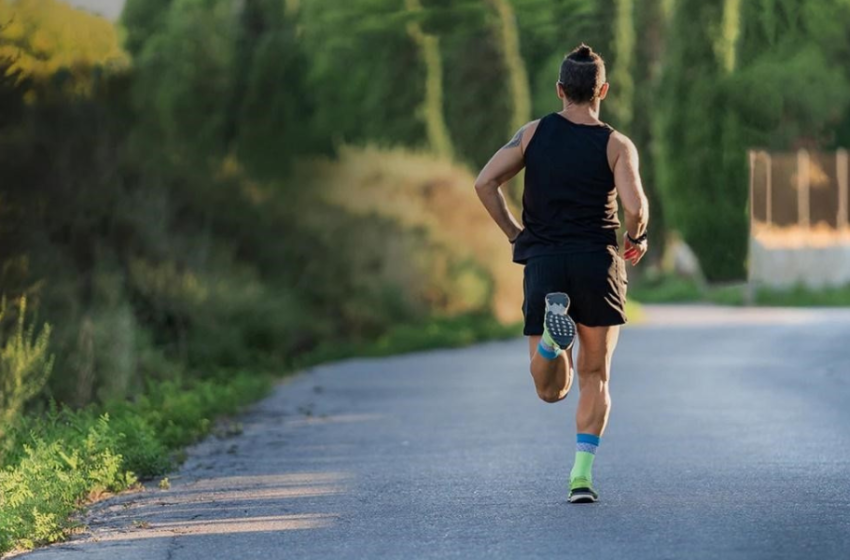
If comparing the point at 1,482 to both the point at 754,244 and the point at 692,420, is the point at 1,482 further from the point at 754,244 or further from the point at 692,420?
the point at 754,244

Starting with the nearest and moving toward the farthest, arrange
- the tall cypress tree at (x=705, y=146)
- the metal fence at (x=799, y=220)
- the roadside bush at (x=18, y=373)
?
the roadside bush at (x=18, y=373) → the metal fence at (x=799, y=220) → the tall cypress tree at (x=705, y=146)

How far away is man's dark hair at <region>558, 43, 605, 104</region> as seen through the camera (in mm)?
9547

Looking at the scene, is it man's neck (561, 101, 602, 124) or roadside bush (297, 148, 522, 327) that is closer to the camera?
man's neck (561, 101, 602, 124)

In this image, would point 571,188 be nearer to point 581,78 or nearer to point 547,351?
point 581,78

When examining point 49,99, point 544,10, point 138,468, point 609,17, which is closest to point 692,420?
point 138,468

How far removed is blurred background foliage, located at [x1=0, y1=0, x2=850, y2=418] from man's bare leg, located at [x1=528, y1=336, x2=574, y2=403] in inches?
212

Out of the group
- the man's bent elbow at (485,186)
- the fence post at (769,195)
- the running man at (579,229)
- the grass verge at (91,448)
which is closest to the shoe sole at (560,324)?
the running man at (579,229)

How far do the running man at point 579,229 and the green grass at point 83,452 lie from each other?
2.33m

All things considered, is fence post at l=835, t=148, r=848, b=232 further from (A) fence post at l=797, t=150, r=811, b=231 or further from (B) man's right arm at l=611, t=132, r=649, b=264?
(B) man's right arm at l=611, t=132, r=649, b=264

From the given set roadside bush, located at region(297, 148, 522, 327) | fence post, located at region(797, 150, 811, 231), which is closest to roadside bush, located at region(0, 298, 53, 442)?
roadside bush, located at region(297, 148, 522, 327)

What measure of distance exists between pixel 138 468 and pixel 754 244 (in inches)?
1234

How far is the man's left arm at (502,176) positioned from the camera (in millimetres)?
9594

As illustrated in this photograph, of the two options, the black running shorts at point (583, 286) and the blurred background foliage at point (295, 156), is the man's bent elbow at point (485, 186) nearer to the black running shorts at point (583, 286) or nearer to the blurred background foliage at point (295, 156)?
the black running shorts at point (583, 286)

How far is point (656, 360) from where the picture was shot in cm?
2180
